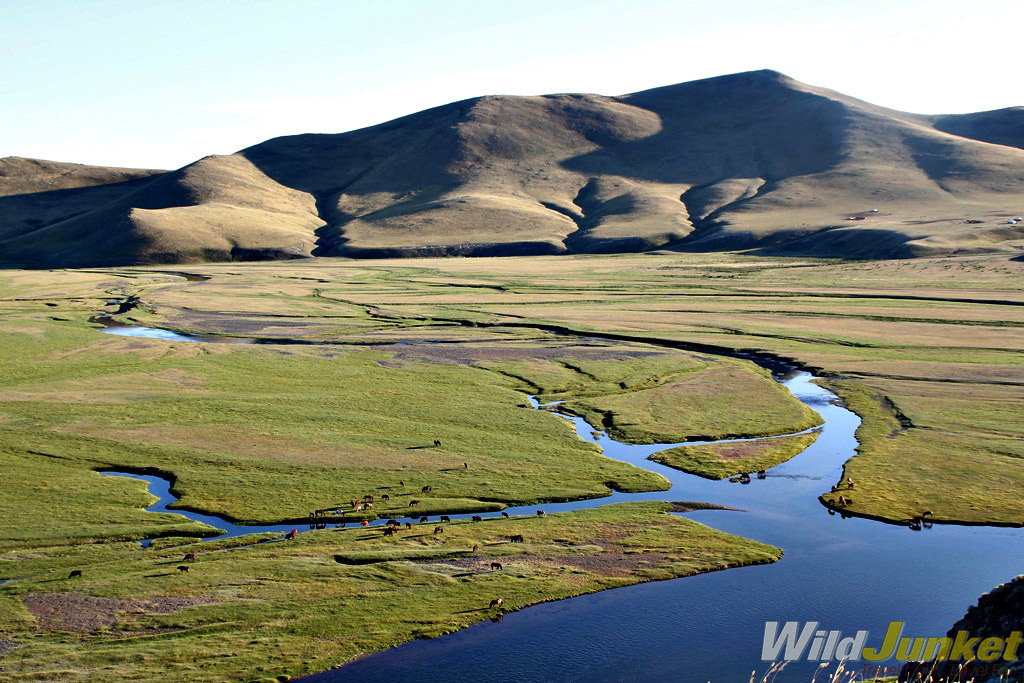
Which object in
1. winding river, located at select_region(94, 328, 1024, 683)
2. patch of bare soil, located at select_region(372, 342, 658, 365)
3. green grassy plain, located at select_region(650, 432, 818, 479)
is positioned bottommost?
winding river, located at select_region(94, 328, 1024, 683)

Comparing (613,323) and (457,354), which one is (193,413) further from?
(613,323)

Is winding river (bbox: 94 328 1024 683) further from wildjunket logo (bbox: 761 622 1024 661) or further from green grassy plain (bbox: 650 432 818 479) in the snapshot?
green grassy plain (bbox: 650 432 818 479)

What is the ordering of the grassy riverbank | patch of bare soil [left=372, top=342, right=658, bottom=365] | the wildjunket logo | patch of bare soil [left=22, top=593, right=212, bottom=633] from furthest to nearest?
patch of bare soil [left=372, top=342, right=658, bottom=365] → patch of bare soil [left=22, top=593, right=212, bottom=633] → the grassy riverbank → the wildjunket logo

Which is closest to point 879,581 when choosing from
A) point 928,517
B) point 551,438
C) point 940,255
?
point 928,517

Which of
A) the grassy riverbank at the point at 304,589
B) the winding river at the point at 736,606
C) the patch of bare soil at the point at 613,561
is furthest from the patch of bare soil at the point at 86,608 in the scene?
the patch of bare soil at the point at 613,561

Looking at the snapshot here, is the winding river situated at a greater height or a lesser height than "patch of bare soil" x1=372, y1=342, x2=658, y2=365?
lesser

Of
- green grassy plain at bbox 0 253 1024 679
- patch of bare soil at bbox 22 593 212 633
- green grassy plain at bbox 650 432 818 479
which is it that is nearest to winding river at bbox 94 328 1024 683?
green grassy plain at bbox 0 253 1024 679

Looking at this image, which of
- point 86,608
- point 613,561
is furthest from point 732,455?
point 86,608

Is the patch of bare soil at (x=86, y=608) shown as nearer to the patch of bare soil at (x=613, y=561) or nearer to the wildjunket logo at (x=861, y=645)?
the patch of bare soil at (x=613, y=561)
